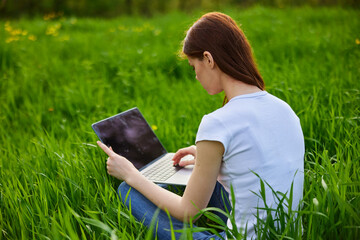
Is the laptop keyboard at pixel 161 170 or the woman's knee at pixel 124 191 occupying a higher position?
the woman's knee at pixel 124 191

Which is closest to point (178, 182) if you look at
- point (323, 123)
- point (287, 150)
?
point (287, 150)

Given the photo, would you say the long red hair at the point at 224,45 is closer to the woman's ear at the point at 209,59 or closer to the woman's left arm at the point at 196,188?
the woman's ear at the point at 209,59

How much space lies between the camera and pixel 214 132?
47.5 inches

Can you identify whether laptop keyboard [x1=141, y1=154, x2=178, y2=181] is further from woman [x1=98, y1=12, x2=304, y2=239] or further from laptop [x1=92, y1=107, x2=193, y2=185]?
woman [x1=98, y1=12, x2=304, y2=239]

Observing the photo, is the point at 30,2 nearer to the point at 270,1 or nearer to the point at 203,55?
the point at 270,1

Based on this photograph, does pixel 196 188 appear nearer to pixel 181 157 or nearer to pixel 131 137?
pixel 181 157

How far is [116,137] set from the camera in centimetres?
191

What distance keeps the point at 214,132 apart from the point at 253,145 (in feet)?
0.54

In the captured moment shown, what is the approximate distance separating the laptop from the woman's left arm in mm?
265

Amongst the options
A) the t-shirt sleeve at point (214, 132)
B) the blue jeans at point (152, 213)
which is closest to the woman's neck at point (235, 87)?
the t-shirt sleeve at point (214, 132)

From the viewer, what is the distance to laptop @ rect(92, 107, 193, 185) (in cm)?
181

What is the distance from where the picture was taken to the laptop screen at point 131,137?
1.87m

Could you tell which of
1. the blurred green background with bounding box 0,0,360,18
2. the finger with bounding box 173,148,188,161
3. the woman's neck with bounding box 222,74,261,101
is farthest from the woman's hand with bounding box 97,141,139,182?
the blurred green background with bounding box 0,0,360,18

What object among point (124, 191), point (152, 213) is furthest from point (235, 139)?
point (124, 191)
